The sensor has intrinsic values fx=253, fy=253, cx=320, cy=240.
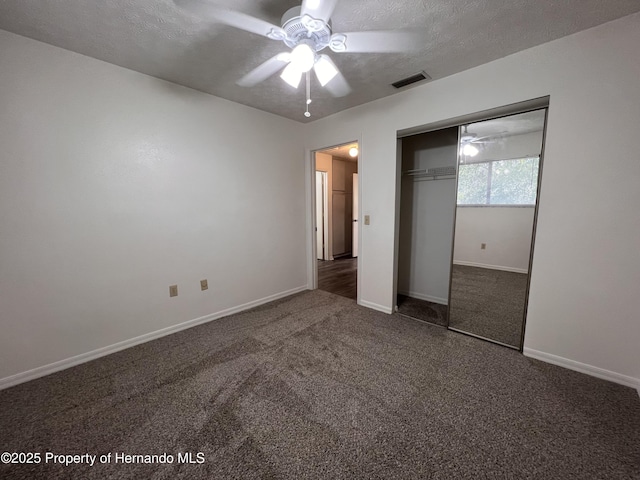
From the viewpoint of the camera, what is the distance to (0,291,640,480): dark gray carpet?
4.17 feet

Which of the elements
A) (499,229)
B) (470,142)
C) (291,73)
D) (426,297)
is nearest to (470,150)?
(470,142)

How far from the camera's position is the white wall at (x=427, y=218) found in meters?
3.14

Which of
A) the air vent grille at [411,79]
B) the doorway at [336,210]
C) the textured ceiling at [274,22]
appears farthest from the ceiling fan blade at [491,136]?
the doorway at [336,210]

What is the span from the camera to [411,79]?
2381 millimetres

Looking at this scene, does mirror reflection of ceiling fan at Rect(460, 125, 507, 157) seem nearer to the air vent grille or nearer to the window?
the window

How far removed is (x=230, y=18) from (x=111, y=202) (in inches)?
68.7

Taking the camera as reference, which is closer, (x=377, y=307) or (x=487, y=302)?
(x=487, y=302)

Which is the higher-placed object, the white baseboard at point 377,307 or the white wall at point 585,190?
the white wall at point 585,190

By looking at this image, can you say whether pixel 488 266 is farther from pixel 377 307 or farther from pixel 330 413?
pixel 330 413

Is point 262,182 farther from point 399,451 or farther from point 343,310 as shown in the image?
point 399,451

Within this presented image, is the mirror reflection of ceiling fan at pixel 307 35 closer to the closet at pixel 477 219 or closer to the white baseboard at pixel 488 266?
the closet at pixel 477 219

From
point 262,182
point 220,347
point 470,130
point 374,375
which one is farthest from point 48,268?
point 470,130

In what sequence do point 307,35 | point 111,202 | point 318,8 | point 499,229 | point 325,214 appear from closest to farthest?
point 318,8 → point 307,35 → point 111,202 → point 499,229 → point 325,214

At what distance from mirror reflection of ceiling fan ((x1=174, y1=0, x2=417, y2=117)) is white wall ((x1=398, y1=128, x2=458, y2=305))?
1512 millimetres
